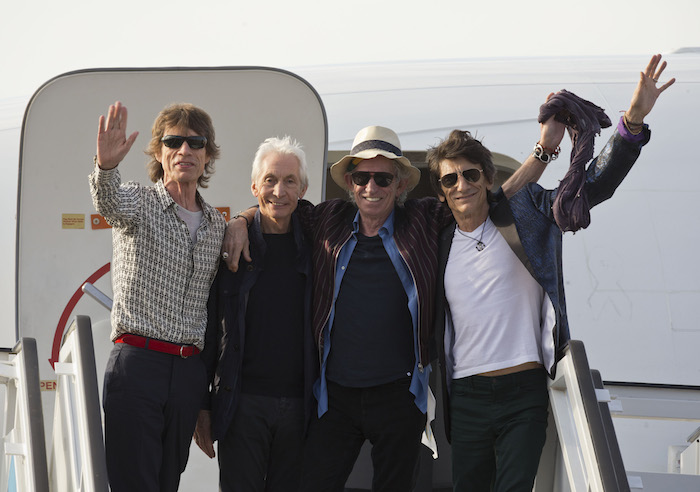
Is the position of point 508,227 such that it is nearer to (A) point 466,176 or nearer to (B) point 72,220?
(A) point 466,176

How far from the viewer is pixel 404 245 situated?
3.53m

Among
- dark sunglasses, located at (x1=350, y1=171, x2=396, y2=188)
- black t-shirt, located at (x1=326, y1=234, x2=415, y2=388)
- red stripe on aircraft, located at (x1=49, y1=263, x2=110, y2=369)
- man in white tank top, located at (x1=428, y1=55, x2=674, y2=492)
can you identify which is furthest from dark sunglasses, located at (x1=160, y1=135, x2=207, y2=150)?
red stripe on aircraft, located at (x1=49, y1=263, x2=110, y2=369)

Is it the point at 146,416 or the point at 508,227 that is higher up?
the point at 508,227

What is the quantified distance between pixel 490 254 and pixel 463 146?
0.46 meters

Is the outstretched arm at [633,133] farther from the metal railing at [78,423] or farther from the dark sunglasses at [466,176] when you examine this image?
the metal railing at [78,423]

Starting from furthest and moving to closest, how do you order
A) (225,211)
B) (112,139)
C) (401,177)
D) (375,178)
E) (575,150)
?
(225,211) < (401,177) < (375,178) < (575,150) < (112,139)

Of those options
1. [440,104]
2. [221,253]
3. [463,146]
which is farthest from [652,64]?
[440,104]

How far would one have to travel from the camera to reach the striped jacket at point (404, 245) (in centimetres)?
348

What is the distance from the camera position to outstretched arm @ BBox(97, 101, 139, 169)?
310cm

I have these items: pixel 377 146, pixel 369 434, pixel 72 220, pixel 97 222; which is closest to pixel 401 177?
pixel 377 146

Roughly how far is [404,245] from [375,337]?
400mm

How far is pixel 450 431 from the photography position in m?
3.42

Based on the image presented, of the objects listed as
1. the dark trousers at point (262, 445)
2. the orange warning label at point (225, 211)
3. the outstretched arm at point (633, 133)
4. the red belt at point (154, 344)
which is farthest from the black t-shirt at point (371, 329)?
the orange warning label at point (225, 211)

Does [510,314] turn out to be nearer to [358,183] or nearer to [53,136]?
[358,183]
